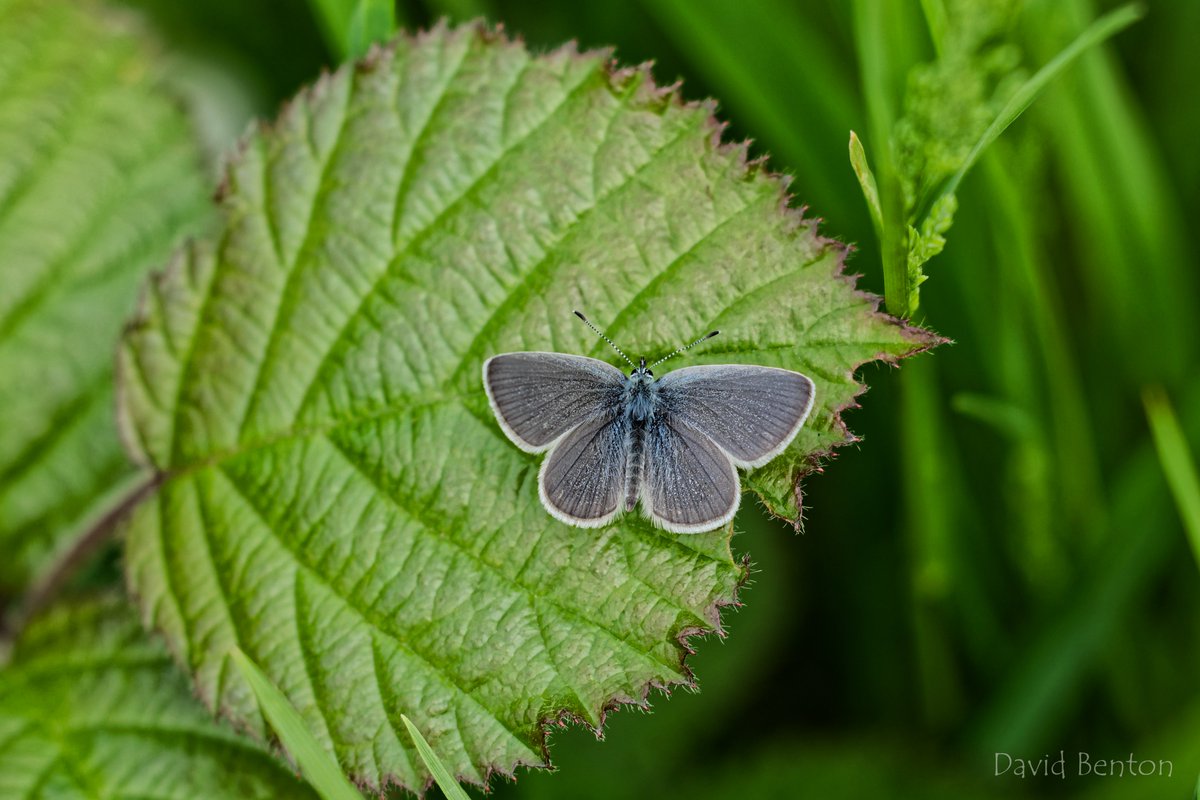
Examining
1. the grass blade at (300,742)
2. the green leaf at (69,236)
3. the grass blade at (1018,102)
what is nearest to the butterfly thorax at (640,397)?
the grass blade at (1018,102)

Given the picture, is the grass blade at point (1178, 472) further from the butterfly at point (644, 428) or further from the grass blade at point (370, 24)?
the grass blade at point (370, 24)

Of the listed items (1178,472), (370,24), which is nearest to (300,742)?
(370,24)

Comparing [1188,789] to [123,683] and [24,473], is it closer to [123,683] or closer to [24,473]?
[123,683]

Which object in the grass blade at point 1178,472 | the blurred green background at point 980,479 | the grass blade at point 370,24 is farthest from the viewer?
the blurred green background at point 980,479

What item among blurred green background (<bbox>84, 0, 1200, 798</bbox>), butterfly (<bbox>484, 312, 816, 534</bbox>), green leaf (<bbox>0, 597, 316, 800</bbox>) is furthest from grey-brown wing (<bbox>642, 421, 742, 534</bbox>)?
green leaf (<bbox>0, 597, 316, 800</bbox>)

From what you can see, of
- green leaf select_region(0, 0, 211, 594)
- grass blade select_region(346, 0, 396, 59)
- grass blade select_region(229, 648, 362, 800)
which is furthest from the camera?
green leaf select_region(0, 0, 211, 594)

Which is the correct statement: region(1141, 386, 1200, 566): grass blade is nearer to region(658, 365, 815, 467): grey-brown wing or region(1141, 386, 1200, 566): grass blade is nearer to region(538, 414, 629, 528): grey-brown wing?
region(658, 365, 815, 467): grey-brown wing
